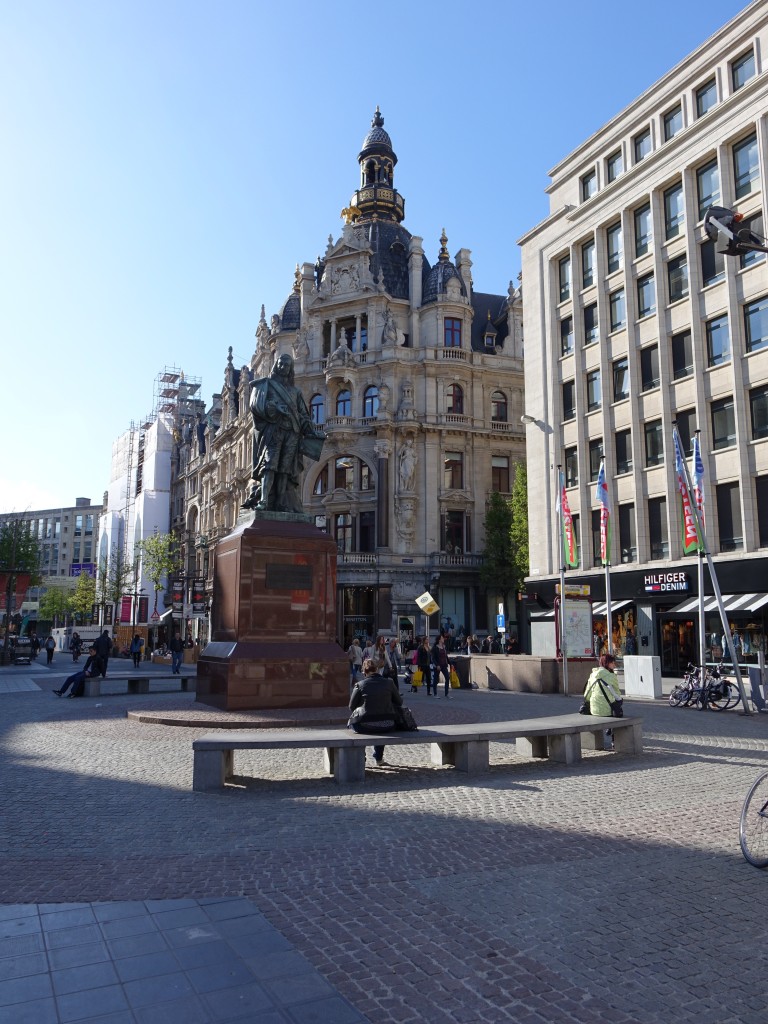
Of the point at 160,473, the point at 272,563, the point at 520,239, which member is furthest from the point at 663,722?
the point at 160,473

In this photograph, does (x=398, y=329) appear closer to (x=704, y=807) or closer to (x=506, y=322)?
(x=506, y=322)

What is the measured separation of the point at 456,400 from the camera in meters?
55.6

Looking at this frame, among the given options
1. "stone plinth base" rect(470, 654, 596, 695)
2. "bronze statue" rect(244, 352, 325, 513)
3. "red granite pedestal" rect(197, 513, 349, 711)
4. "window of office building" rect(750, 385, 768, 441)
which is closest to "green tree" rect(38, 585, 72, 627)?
"stone plinth base" rect(470, 654, 596, 695)

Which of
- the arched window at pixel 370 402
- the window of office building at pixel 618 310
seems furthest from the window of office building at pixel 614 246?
the arched window at pixel 370 402

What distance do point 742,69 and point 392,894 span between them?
3673 centimetres

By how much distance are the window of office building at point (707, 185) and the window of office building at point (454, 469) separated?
2412cm

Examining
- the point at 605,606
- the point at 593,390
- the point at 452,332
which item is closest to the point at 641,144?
the point at 593,390

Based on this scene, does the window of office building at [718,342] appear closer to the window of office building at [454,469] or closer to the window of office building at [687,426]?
the window of office building at [687,426]

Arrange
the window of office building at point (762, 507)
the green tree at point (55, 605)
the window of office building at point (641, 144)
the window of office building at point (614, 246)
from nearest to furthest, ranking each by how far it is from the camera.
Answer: the window of office building at point (762, 507)
the window of office building at point (641, 144)
the window of office building at point (614, 246)
the green tree at point (55, 605)

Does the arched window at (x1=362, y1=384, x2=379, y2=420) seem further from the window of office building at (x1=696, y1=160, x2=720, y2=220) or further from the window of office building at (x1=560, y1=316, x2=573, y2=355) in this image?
the window of office building at (x1=696, y1=160, x2=720, y2=220)

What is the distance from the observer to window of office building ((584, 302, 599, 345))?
1555 inches

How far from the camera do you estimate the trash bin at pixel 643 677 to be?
2408cm

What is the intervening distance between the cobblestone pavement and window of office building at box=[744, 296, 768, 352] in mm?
24091

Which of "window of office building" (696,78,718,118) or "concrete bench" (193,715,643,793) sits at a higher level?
"window of office building" (696,78,718,118)
